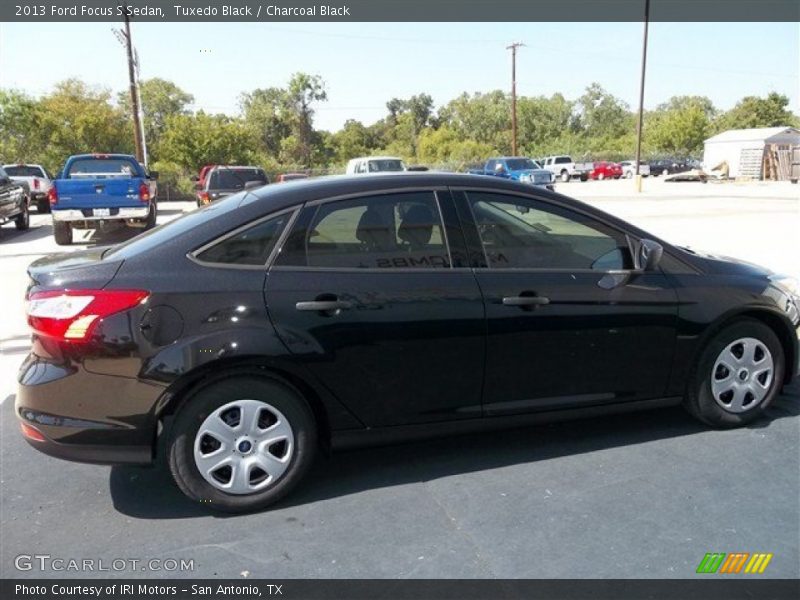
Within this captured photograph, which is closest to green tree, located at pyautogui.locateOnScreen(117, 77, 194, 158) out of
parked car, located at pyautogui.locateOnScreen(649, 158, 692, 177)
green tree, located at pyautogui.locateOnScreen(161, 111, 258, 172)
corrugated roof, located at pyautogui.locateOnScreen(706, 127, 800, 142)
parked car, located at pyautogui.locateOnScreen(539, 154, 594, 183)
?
green tree, located at pyautogui.locateOnScreen(161, 111, 258, 172)

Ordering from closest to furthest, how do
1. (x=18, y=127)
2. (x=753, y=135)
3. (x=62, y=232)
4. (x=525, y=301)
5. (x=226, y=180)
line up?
(x=525, y=301) → (x=62, y=232) → (x=226, y=180) → (x=18, y=127) → (x=753, y=135)

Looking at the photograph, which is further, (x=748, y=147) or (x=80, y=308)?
(x=748, y=147)

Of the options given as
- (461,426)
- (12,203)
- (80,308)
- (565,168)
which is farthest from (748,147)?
(80,308)

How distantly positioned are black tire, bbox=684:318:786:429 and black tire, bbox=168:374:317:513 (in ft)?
7.61

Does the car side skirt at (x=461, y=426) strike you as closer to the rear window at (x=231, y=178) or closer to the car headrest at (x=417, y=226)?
the car headrest at (x=417, y=226)

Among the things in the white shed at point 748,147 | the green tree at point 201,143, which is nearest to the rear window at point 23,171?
the green tree at point 201,143

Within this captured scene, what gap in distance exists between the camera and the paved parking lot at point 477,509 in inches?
116

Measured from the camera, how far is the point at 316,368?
10.9 feet

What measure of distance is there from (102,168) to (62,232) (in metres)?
2.25

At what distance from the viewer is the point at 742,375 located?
4.14 m

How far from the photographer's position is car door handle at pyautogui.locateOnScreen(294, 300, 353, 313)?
3307mm

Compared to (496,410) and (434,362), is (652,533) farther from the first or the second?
(434,362)

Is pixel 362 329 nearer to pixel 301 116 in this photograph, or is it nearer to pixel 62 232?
pixel 62 232

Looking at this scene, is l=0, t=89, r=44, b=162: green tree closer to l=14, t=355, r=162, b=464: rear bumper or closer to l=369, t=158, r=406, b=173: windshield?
l=369, t=158, r=406, b=173: windshield
